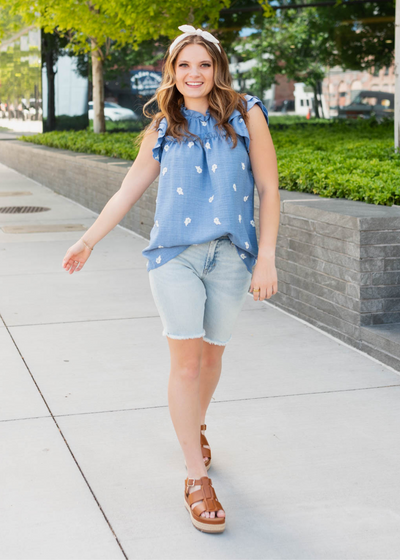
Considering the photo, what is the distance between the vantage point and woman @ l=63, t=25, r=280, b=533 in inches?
117

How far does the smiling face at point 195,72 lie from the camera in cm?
299

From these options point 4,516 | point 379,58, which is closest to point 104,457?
point 4,516

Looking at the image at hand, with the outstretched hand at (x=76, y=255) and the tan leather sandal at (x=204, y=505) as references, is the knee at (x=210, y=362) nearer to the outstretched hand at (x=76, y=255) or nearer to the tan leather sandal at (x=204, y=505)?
the tan leather sandal at (x=204, y=505)

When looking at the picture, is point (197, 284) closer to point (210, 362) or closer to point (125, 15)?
point (210, 362)

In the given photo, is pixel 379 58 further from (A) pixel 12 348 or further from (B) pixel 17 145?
(A) pixel 12 348

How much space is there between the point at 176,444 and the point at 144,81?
19556 mm

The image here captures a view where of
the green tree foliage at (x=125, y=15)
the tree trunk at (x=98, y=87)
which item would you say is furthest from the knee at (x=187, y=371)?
the tree trunk at (x=98, y=87)

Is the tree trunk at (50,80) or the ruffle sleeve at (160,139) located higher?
the tree trunk at (50,80)

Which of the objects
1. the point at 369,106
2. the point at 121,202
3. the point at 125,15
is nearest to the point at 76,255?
the point at 121,202

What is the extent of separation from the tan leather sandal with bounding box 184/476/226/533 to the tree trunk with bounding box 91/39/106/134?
16.6 m

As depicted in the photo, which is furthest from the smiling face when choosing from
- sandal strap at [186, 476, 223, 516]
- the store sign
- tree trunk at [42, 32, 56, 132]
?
tree trunk at [42, 32, 56, 132]

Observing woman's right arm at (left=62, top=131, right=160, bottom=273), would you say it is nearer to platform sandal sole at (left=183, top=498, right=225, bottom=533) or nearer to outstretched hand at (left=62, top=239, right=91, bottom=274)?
outstretched hand at (left=62, top=239, right=91, bottom=274)

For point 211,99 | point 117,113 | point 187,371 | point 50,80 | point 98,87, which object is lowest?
point 187,371

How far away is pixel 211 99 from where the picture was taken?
120 inches
